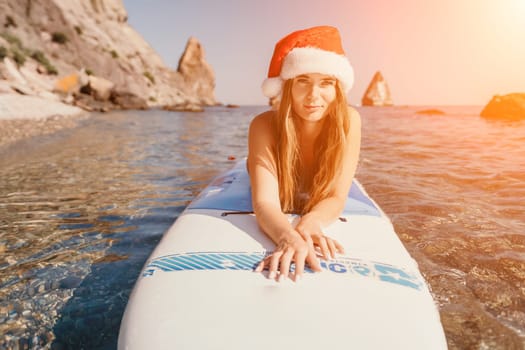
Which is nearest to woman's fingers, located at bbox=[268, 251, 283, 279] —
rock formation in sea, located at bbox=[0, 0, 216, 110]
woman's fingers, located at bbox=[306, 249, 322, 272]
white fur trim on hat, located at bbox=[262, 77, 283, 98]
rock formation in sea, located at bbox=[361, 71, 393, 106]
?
woman's fingers, located at bbox=[306, 249, 322, 272]

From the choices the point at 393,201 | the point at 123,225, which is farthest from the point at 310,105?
the point at 393,201

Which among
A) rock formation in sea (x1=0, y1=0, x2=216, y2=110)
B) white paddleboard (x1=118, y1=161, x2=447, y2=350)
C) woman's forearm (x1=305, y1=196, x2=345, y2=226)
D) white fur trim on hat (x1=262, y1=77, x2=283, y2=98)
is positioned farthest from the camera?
rock formation in sea (x1=0, y1=0, x2=216, y2=110)

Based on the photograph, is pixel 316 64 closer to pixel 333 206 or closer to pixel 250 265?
pixel 333 206

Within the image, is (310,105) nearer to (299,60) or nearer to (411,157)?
(299,60)

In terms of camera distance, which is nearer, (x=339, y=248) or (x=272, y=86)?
(x=339, y=248)

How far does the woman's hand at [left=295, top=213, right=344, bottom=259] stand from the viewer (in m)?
1.80

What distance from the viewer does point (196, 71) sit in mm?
76688

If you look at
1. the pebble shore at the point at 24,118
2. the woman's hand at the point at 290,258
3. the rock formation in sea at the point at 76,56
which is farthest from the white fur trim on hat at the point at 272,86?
the rock formation in sea at the point at 76,56

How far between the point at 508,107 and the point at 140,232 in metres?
26.2

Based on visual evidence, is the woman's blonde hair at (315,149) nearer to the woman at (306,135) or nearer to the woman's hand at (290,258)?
the woman at (306,135)

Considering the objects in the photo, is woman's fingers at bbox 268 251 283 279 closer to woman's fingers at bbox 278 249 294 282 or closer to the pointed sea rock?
woman's fingers at bbox 278 249 294 282

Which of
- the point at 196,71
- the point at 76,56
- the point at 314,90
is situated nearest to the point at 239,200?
the point at 314,90

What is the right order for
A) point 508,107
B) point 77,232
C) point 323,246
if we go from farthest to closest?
point 508,107
point 77,232
point 323,246

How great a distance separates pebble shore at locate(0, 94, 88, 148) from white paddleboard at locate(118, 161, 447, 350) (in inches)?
301
